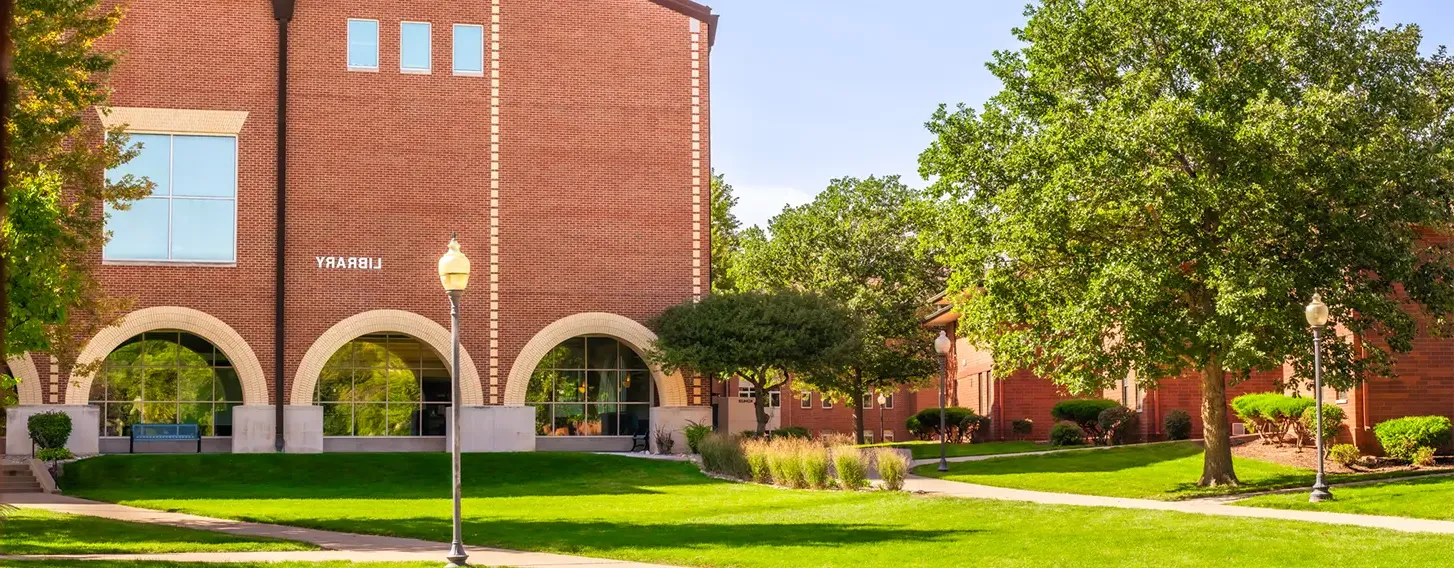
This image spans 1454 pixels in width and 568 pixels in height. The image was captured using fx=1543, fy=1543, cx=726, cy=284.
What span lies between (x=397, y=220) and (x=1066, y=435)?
66.0ft

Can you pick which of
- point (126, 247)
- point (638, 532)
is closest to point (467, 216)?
point (126, 247)

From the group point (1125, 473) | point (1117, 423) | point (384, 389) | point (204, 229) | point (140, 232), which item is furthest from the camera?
point (1117, 423)

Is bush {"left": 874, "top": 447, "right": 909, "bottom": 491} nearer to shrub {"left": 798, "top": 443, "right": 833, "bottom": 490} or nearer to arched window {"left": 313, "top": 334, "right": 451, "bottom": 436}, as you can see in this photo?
shrub {"left": 798, "top": 443, "right": 833, "bottom": 490}

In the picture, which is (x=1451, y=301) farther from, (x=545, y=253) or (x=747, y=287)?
(x=747, y=287)

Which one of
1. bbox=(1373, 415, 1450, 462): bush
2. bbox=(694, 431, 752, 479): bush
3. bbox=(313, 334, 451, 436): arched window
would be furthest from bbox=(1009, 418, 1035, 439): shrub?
bbox=(1373, 415, 1450, 462): bush

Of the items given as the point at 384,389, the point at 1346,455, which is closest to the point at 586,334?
the point at 384,389

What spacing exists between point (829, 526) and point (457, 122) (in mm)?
25058

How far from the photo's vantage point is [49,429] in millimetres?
37125

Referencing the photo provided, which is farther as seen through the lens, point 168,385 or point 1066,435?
point 1066,435

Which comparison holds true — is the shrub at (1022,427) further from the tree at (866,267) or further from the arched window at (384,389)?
the arched window at (384,389)

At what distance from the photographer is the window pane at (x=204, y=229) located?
136 feet

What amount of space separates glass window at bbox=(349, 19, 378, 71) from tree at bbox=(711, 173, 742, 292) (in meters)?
29.4

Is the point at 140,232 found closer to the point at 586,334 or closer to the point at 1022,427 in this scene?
the point at 586,334

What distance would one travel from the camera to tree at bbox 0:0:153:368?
1892 cm
